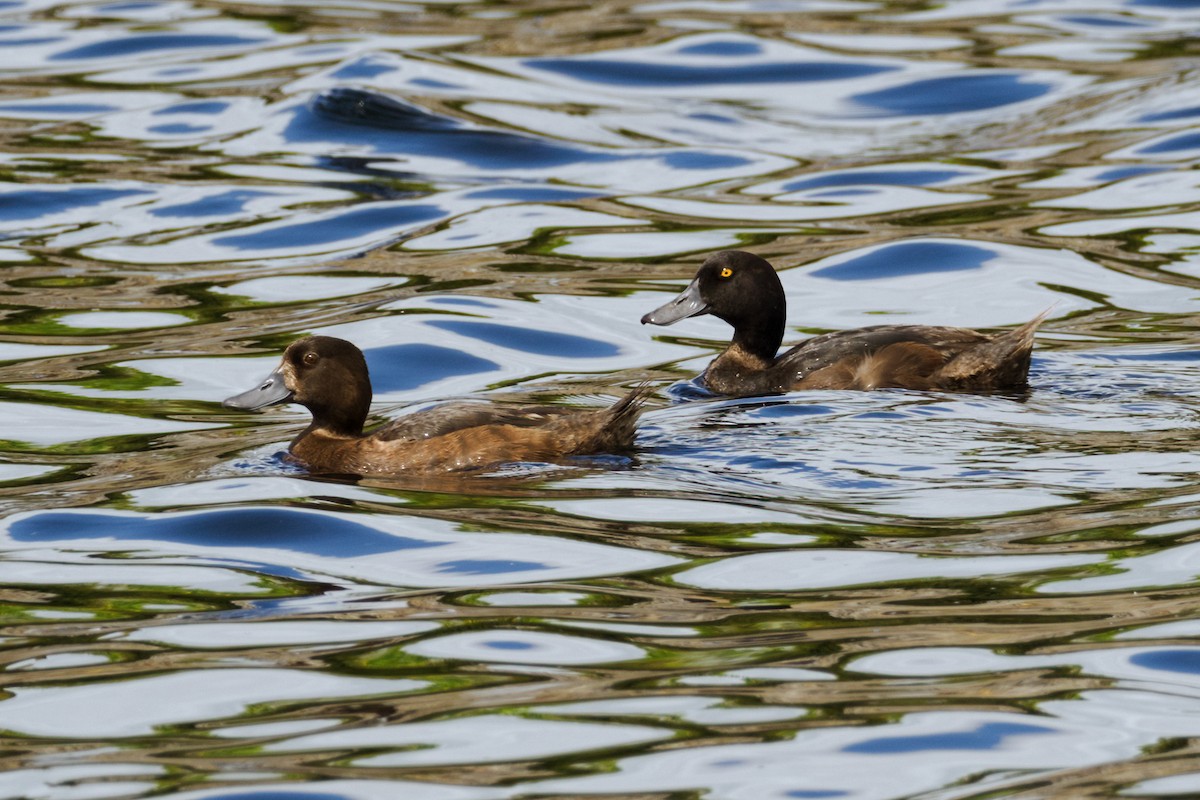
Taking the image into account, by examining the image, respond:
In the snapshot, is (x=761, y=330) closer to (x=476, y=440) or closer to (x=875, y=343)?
(x=875, y=343)

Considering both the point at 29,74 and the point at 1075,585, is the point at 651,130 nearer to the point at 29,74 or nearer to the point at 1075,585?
the point at 29,74

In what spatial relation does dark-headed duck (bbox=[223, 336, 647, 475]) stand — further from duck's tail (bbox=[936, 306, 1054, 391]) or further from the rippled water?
duck's tail (bbox=[936, 306, 1054, 391])

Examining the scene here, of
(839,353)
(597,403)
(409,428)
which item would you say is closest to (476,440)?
(409,428)

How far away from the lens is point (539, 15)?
68.6ft

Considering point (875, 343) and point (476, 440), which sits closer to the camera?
point (476, 440)

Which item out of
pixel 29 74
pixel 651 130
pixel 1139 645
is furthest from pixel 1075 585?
pixel 29 74

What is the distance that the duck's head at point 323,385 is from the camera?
9312 millimetres

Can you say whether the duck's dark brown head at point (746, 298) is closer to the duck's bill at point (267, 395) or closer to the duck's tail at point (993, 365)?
the duck's tail at point (993, 365)

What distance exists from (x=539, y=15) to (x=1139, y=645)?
15.8 meters

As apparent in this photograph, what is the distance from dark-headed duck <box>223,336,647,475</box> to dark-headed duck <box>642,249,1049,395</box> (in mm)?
1568

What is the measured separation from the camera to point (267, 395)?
9406 mm

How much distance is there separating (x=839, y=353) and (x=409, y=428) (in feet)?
8.23

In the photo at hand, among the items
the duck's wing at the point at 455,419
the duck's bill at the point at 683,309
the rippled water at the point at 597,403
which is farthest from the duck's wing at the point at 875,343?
the duck's wing at the point at 455,419

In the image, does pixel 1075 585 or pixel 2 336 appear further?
pixel 2 336
